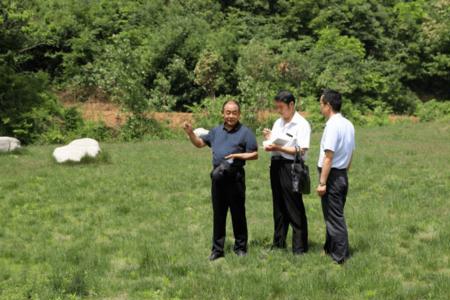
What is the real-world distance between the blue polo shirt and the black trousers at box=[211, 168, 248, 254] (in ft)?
0.62

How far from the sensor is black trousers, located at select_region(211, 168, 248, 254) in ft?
20.9

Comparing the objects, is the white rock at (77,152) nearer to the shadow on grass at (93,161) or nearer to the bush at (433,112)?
the shadow on grass at (93,161)

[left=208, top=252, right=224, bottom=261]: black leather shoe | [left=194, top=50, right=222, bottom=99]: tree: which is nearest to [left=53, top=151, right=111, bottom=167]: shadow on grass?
[left=208, top=252, right=224, bottom=261]: black leather shoe

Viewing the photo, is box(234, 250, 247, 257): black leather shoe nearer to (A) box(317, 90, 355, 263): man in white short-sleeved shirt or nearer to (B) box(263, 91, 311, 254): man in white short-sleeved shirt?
(B) box(263, 91, 311, 254): man in white short-sleeved shirt

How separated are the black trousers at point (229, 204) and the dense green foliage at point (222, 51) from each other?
16.5m

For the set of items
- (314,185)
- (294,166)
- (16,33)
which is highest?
(16,33)

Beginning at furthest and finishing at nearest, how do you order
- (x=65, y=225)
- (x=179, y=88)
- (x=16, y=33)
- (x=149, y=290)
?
1. (x=179, y=88)
2. (x=16, y=33)
3. (x=65, y=225)
4. (x=149, y=290)

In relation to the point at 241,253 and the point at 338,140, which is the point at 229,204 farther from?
the point at 338,140

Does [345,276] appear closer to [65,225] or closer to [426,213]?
[426,213]

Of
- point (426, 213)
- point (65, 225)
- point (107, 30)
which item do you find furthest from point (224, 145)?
point (107, 30)

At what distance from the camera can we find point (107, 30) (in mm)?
32625

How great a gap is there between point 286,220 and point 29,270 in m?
2.93

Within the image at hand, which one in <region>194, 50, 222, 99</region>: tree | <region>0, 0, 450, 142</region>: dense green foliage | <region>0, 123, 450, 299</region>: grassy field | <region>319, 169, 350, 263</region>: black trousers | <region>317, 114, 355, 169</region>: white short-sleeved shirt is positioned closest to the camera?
<region>0, 123, 450, 299</region>: grassy field

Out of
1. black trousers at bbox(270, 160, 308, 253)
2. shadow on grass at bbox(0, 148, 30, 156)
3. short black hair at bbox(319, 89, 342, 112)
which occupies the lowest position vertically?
shadow on grass at bbox(0, 148, 30, 156)
